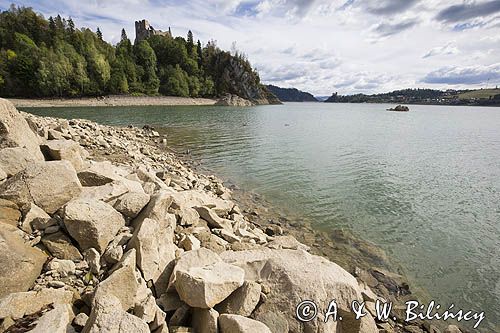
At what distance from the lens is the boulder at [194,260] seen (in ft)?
14.7

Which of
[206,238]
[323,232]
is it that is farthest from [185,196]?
Answer: [323,232]

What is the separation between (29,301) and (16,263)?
0.69 meters

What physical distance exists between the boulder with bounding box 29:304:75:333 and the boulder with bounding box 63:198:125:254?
1.40 m

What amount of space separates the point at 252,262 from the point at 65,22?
481 ft

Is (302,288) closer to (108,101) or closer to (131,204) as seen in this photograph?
(131,204)

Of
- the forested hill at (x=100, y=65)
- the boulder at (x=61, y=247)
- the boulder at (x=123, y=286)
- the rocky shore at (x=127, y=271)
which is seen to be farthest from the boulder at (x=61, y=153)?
the forested hill at (x=100, y=65)

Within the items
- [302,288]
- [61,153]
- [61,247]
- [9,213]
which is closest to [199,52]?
[61,153]

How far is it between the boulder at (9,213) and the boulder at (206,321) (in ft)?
11.5

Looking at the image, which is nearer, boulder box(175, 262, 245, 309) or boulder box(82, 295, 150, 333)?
boulder box(82, 295, 150, 333)

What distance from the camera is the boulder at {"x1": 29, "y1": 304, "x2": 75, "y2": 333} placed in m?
3.01

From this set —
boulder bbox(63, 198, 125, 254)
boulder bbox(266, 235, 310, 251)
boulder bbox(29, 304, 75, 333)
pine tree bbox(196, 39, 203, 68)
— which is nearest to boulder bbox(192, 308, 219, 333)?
boulder bbox(29, 304, 75, 333)

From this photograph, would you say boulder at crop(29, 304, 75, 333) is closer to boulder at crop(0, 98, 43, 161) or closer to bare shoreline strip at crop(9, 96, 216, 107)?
boulder at crop(0, 98, 43, 161)

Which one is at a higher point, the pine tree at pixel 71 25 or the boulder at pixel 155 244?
the pine tree at pixel 71 25

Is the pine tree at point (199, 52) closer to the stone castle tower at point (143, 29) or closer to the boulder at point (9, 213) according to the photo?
the stone castle tower at point (143, 29)
